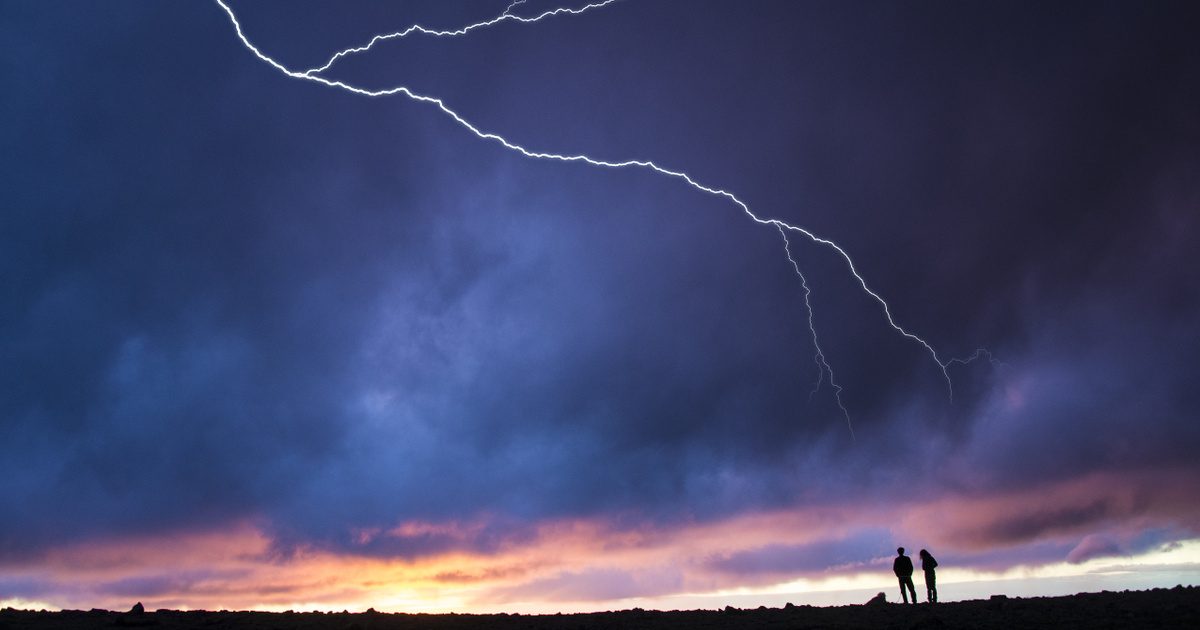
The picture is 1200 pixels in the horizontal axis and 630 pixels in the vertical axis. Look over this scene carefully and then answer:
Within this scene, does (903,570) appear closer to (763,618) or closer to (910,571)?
(910,571)

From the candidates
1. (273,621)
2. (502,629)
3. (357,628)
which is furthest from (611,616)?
(273,621)

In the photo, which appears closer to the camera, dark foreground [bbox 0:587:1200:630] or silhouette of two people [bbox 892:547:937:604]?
dark foreground [bbox 0:587:1200:630]

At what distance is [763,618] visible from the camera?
17062mm

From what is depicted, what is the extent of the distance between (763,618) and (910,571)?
6.86 metres

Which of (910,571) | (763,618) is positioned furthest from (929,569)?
(763,618)

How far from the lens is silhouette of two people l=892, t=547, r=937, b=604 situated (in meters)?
21.8

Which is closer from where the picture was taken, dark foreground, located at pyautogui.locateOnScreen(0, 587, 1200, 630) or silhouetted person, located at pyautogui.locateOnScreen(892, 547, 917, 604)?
dark foreground, located at pyautogui.locateOnScreen(0, 587, 1200, 630)

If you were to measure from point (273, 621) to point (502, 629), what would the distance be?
15.7ft

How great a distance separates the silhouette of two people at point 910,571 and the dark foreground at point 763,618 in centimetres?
313

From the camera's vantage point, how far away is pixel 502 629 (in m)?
15.7

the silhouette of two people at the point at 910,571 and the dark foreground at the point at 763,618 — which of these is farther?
the silhouette of two people at the point at 910,571

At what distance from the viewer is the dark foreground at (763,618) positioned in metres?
14.8

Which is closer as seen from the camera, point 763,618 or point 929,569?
point 763,618

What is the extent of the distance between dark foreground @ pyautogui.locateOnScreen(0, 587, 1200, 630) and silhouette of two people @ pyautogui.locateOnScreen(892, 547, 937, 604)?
3128mm
